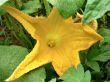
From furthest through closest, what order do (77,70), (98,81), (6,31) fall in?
(6,31) < (98,81) < (77,70)

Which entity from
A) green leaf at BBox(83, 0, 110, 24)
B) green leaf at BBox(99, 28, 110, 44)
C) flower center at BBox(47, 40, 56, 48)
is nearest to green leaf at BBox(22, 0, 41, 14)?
flower center at BBox(47, 40, 56, 48)

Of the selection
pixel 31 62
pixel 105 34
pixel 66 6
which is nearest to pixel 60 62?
pixel 31 62

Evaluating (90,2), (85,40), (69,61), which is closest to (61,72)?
(69,61)

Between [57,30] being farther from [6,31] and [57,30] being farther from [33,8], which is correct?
[6,31]

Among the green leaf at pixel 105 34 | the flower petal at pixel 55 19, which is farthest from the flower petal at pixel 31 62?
the green leaf at pixel 105 34

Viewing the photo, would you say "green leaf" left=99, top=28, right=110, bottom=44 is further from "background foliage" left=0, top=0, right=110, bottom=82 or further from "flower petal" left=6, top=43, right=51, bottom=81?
"flower petal" left=6, top=43, right=51, bottom=81

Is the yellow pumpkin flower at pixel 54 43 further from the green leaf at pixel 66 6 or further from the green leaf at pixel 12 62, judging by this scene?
the green leaf at pixel 66 6

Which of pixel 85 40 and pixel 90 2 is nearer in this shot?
pixel 90 2
